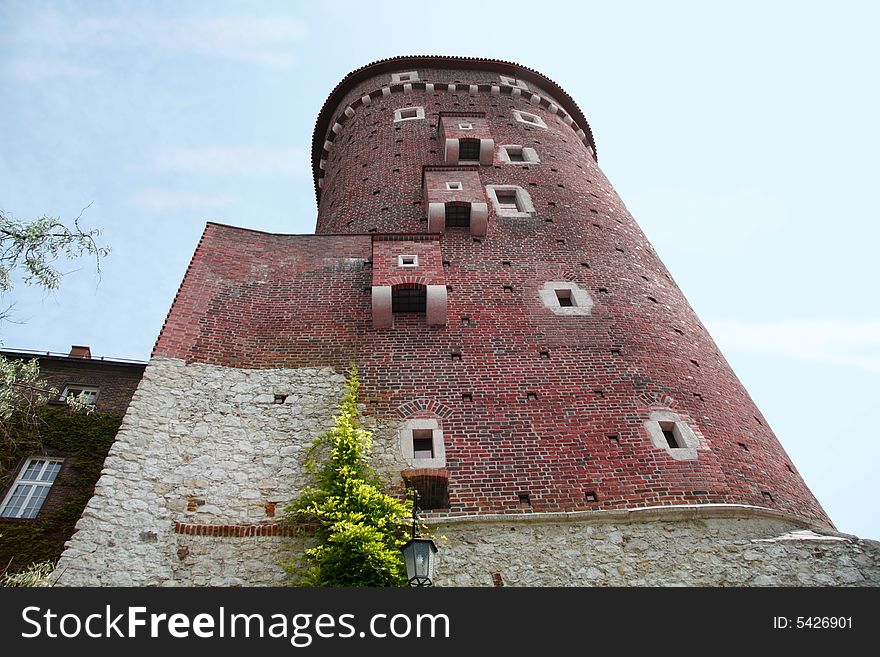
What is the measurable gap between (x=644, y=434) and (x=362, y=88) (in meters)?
17.5

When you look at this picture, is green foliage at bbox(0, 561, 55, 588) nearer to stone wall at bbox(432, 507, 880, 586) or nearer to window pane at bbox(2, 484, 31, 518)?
window pane at bbox(2, 484, 31, 518)

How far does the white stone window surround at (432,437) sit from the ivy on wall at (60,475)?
6045mm

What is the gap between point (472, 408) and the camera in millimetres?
10734

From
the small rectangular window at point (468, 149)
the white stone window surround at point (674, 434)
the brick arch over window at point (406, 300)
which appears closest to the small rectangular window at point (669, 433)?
the white stone window surround at point (674, 434)

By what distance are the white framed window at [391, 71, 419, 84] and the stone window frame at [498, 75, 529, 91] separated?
3.07 m

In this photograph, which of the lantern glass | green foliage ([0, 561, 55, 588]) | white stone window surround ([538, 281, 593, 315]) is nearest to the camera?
the lantern glass

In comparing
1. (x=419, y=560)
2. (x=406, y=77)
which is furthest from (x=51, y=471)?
(x=406, y=77)

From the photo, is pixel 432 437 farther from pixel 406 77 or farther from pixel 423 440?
pixel 406 77

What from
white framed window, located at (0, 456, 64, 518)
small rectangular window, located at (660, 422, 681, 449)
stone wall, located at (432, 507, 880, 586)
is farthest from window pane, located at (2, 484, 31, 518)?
small rectangular window, located at (660, 422, 681, 449)

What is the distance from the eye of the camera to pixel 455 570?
8508 mm

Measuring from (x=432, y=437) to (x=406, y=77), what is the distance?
16237 mm

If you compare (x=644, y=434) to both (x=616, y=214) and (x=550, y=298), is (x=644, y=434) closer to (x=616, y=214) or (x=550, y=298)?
(x=550, y=298)

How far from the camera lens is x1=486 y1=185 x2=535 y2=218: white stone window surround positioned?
15.7 m
